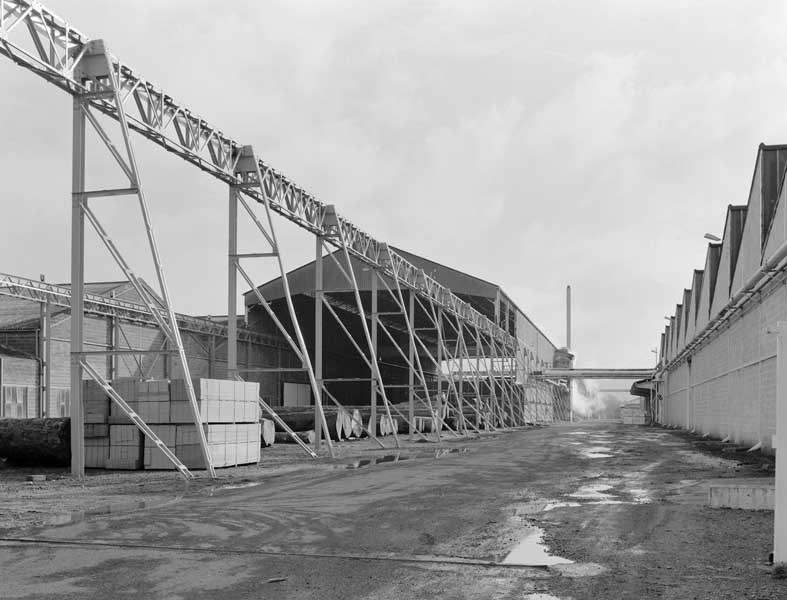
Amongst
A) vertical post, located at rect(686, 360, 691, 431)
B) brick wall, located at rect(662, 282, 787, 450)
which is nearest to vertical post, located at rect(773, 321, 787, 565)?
brick wall, located at rect(662, 282, 787, 450)

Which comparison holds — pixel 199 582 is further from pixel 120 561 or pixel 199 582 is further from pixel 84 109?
pixel 84 109

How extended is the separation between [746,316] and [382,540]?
1945cm

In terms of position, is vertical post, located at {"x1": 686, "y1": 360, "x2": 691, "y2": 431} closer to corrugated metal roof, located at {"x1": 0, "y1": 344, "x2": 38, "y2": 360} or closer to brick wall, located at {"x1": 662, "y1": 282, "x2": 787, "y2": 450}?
brick wall, located at {"x1": 662, "y1": 282, "x2": 787, "y2": 450}

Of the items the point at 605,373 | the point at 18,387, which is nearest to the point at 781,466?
the point at 18,387

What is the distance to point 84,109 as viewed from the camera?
14703 mm

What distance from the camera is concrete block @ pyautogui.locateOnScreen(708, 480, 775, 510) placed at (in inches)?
388

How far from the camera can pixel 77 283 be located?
47.9 feet

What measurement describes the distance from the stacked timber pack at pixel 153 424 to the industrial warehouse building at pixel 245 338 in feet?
15.6

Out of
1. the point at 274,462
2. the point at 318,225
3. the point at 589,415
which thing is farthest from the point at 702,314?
the point at 589,415

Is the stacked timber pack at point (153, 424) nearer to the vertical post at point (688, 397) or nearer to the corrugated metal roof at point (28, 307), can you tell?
the corrugated metal roof at point (28, 307)

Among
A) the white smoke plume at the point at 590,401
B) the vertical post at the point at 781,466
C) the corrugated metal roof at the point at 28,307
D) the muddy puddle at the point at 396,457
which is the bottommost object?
the white smoke plume at the point at 590,401

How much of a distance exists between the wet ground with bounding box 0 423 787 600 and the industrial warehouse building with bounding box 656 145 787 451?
5.08 m

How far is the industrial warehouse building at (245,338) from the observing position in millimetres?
34875

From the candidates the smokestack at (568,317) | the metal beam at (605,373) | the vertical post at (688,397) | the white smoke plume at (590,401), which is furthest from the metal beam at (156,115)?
the smokestack at (568,317)
